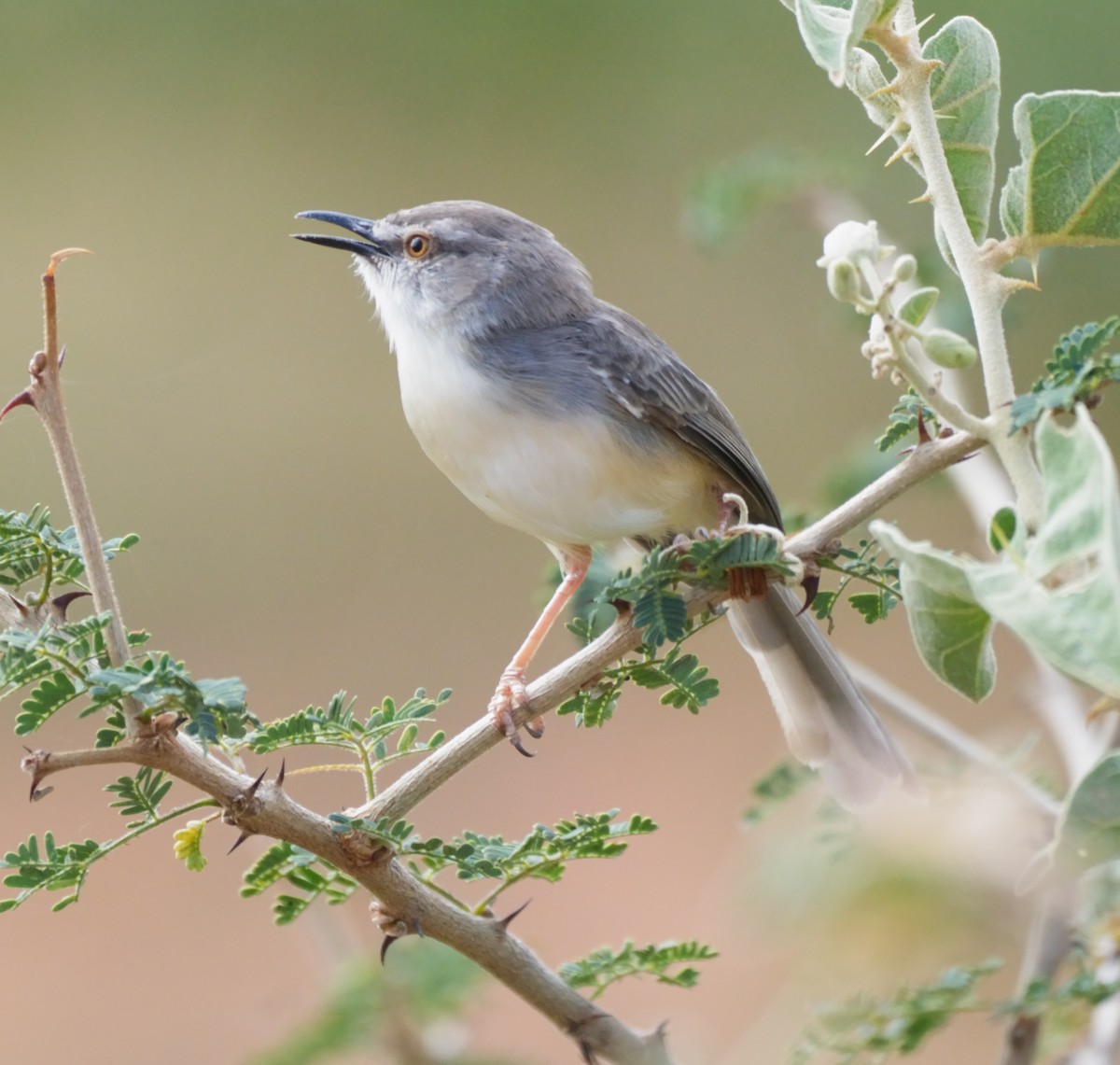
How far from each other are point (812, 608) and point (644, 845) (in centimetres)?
567

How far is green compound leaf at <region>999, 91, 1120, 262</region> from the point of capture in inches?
56.1

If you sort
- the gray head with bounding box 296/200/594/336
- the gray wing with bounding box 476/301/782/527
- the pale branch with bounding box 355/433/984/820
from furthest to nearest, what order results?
the gray head with bounding box 296/200/594/336
the gray wing with bounding box 476/301/782/527
the pale branch with bounding box 355/433/984/820

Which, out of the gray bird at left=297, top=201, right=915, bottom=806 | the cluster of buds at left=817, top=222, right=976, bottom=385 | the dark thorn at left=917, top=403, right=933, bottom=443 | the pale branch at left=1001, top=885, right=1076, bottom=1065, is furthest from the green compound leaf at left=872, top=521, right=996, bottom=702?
the gray bird at left=297, top=201, right=915, bottom=806

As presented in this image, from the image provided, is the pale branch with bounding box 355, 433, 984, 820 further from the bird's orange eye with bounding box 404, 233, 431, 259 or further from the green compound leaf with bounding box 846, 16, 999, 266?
the bird's orange eye with bounding box 404, 233, 431, 259

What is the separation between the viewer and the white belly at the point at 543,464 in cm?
259

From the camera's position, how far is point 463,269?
10.0 ft

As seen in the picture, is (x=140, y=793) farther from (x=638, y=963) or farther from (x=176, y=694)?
(x=638, y=963)

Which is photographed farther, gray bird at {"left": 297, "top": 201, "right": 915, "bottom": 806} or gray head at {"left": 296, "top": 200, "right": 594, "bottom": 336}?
gray head at {"left": 296, "top": 200, "right": 594, "bottom": 336}

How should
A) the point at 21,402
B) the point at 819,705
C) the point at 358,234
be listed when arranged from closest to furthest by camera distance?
the point at 21,402, the point at 819,705, the point at 358,234

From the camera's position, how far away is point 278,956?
6891mm

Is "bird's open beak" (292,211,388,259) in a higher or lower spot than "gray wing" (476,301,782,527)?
higher

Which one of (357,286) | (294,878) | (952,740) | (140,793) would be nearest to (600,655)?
(294,878)

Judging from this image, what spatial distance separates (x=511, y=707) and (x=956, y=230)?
40.5 inches

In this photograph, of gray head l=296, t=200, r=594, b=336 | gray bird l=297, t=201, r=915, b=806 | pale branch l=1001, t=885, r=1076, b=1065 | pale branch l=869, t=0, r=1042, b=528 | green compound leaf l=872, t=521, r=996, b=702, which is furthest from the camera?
gray head l=296, t=200, r=594, b=336
